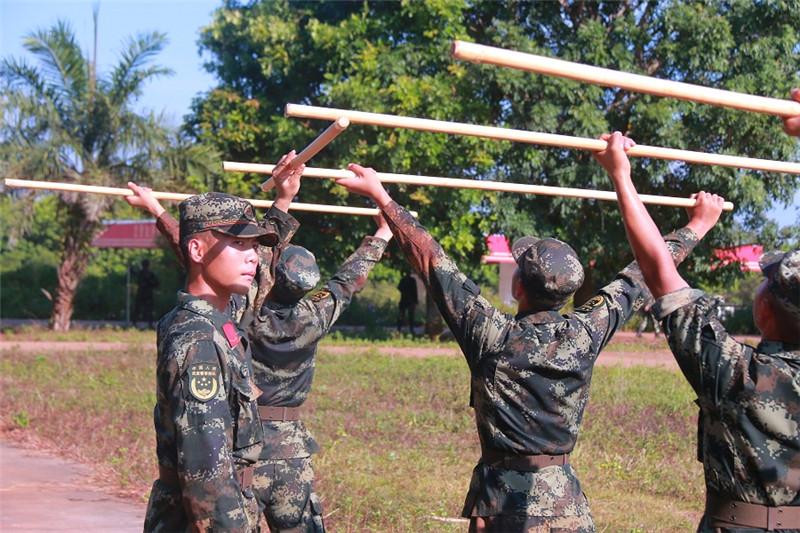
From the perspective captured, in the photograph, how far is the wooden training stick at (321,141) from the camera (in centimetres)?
426

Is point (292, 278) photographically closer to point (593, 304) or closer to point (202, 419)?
point (593, 304)

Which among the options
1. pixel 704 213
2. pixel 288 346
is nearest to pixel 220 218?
pixel 288 346

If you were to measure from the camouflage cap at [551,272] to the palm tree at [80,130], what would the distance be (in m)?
19.7

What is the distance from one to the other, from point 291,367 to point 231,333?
6.34 ft

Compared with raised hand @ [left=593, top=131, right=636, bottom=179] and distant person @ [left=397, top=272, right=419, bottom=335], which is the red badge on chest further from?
distant person @ [left=397, top=272, right=419, bottom=335]

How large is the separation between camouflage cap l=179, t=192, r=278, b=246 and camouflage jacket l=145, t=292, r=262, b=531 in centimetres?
26

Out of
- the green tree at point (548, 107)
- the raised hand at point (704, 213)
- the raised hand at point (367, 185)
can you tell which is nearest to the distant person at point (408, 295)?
the green tree at point (548, 107)

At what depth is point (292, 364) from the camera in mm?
5652

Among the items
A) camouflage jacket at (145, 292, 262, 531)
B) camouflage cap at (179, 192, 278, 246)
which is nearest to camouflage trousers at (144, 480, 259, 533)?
camouflage jacket at (145, 292, 262, 531)

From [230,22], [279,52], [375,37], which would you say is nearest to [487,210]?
A: [375,37]

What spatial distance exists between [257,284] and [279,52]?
21.4 meters

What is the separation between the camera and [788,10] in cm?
2127

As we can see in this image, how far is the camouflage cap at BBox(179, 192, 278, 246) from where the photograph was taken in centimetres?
384

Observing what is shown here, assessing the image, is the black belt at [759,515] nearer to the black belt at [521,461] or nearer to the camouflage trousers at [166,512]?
the black belt at [521,461]
